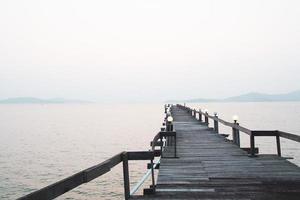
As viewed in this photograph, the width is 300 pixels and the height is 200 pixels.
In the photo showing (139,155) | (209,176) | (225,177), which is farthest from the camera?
(209,176)

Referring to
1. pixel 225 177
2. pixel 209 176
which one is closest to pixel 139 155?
pixel 209 176

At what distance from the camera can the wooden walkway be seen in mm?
7277

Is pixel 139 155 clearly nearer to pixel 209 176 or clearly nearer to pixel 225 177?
pixel 209 176

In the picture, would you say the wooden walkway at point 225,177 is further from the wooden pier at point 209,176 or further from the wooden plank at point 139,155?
the wooden plank at point 139,155

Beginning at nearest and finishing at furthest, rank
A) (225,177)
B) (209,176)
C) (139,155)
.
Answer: (139,155)
(225,177)
(209,176)

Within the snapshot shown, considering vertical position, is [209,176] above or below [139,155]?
below

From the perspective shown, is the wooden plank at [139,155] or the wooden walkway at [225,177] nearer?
the wooden plank at [139,155]

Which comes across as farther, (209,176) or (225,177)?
(209,176)

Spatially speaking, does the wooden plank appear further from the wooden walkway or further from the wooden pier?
the wooden walkway

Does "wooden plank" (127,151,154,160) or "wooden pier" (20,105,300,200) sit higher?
"wooden plank" (127,151,154,160)

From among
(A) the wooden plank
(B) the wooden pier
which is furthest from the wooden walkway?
(A) the wooden plank

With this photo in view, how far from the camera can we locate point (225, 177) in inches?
348

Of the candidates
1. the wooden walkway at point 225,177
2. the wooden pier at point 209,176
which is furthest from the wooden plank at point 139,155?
the wooden walkway at point 225,177

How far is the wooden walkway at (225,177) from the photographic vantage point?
23.9ft
